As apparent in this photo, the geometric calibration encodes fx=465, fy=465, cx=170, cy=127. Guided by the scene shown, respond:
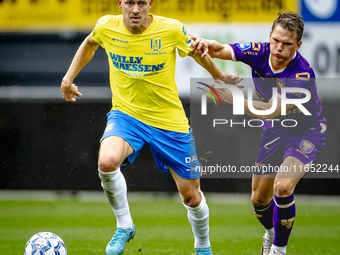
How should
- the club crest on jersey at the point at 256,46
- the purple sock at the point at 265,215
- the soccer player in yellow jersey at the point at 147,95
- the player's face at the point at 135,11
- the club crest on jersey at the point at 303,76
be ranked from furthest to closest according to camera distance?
1. the purple sock at the point at 265,215
2. the club crest on jersey at the point at 256,46
3. the club crest on jersey at the point at 303,76
4. the soccer player in yellow jersey at the point at 147,95
5. the player's face at the point at 135,11

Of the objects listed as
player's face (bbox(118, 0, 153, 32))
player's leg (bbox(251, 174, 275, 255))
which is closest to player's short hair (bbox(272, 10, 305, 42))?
player's face (bbox(118, 0, 153, 32))

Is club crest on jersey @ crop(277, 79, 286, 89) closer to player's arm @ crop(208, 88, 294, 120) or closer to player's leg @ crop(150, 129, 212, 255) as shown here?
player's arm @ crop(208, 88, 294, 120)

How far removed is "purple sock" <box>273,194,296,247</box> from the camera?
3531mm

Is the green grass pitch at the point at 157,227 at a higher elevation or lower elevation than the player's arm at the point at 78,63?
lower

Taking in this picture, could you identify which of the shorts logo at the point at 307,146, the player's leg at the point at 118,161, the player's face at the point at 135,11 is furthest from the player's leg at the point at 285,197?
the player's face at the point at 135,11

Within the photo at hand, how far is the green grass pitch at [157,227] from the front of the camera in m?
4.18

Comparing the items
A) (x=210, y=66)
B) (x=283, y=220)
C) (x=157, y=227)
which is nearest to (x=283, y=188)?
(x=283, y=220)

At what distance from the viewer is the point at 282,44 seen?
11.6ft

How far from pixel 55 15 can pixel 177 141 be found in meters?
3.01

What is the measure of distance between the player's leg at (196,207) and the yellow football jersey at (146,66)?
1.30 feet

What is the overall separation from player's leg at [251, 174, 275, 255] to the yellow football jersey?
878mm

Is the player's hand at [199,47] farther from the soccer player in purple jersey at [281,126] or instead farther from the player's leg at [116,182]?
the player's leg at [116,182]

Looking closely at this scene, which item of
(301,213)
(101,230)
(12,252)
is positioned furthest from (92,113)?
(301,213)

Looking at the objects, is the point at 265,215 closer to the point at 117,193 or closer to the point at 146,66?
the point at 117,193
